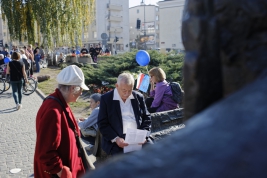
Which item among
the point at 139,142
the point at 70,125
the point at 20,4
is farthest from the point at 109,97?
the point at 20,4

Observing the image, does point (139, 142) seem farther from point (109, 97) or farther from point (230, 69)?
point (230, 69)

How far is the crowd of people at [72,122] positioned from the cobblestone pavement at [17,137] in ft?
7.69

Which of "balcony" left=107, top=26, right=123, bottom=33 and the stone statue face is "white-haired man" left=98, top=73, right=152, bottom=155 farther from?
"balcony" left=107, top=26, right=123, bottom=33

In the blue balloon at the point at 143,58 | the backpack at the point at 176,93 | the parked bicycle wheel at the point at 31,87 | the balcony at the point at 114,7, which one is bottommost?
the parked bicycle wheel at the point at 31,87

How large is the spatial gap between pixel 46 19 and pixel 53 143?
55.7 ft

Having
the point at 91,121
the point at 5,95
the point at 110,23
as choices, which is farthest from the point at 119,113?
the point at 110,23

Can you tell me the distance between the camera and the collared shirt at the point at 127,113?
3.53 meters

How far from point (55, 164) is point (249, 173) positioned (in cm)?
234

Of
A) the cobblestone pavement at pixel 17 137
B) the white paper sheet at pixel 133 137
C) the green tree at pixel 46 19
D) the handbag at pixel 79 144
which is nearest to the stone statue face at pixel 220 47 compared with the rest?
the handbag at pixel 79 144

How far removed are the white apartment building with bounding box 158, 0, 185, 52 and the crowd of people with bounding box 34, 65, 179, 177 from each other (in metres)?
55.3

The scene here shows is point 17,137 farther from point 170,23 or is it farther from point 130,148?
point 170,23

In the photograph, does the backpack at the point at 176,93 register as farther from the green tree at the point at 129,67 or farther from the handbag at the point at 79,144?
the green tree at the point at 129,67

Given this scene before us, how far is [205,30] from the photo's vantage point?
0.82 meters

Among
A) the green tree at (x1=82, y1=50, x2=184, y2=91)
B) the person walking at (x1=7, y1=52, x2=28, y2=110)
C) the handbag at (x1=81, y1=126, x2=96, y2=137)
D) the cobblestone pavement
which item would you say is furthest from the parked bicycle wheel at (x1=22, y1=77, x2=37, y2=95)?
the handbag at (x1=81, y1=126, x2=96, y2=137)
